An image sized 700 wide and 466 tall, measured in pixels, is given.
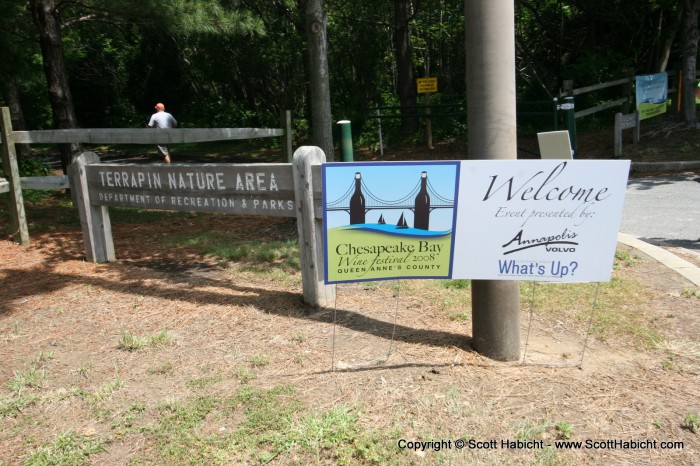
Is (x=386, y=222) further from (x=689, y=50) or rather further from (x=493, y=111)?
(x=689, y=50)

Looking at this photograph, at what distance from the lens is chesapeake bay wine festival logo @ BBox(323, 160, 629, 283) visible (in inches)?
137

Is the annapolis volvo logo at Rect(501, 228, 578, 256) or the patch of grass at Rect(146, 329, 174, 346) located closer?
the annapolis volvo logo at Rect(501, 228, 578, 256)

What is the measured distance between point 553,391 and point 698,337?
4.52 ft

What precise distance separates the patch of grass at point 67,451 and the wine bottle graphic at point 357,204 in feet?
6.23

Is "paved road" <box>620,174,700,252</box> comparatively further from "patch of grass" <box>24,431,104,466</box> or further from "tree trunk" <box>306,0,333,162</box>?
"patch of grass" <box>24,431,104,466</box>

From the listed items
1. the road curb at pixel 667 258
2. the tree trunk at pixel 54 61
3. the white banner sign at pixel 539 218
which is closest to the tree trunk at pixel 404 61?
the tree trunk at pixel 54 61

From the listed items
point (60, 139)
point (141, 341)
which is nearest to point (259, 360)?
point (141, 341)

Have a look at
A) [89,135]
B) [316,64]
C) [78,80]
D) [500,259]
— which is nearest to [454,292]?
[500,259]

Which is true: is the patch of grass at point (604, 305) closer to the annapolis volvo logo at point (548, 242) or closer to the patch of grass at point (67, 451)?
the annapolis volvo logo at point (548, 242)

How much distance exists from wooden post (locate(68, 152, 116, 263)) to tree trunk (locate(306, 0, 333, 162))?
8.06 ft

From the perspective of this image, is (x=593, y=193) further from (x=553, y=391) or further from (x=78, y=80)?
(x=78, y=80)

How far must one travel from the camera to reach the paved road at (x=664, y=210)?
7031 mm

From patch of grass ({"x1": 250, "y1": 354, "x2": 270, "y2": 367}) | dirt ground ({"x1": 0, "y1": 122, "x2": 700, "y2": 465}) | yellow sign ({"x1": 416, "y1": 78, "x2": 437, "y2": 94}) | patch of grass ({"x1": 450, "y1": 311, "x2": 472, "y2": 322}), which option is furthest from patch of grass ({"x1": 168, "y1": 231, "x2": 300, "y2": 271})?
yellow sign ({"x1": 416, "y1": 78, "x2": 437, "y2": 94})

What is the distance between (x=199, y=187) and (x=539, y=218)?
3050 mm
